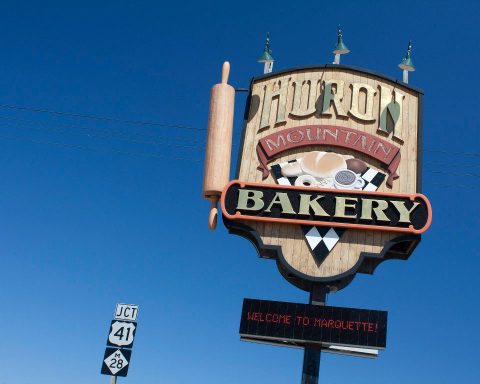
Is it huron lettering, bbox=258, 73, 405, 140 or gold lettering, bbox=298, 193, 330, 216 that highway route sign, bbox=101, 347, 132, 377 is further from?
huron lettering, bbox=258, 73, 405, 140

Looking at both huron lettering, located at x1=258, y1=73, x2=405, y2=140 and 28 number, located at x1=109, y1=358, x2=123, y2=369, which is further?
huron lettering, located at x1=258, y1=73, x2=405, y2=140

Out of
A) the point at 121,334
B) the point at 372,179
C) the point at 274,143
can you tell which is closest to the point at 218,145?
the point at 274,143

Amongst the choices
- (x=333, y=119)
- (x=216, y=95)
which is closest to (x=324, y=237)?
(x=333, y=119)

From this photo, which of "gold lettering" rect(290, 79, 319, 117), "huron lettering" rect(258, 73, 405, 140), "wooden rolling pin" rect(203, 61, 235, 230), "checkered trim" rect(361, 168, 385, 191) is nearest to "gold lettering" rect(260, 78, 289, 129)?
"huron lettering" rect(258, 73, 405, 140)

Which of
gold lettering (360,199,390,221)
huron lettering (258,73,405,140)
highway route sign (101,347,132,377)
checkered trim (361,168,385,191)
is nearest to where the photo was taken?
highway route sign (101,347,132,377)

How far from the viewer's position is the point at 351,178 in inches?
631

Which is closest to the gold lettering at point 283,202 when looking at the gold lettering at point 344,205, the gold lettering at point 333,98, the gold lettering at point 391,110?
the gold lettering at point 344,205

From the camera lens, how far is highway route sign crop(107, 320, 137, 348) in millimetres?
11266

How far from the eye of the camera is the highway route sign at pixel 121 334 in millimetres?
11266

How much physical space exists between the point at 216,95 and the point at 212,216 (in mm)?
3172

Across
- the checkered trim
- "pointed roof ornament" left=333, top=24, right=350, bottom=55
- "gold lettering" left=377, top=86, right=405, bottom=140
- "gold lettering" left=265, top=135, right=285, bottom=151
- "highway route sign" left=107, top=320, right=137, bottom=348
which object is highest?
"pointed roof ornament" left=333, top=24, right=350, bottom=55

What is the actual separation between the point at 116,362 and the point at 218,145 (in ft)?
21.9

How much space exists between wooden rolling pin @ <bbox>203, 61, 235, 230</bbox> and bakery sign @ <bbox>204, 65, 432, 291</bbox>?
0.03 metres

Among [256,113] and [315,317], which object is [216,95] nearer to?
[256,113]
